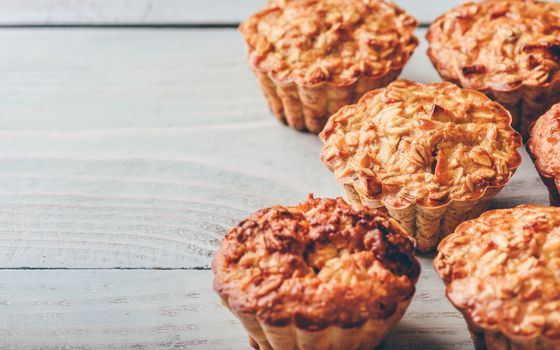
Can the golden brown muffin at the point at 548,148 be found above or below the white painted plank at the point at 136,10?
above

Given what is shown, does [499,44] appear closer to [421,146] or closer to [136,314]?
[421,146]

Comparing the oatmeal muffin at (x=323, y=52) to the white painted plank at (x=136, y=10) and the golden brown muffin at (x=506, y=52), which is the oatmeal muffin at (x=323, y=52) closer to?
the golden brown muffin at (x=506, y=52)

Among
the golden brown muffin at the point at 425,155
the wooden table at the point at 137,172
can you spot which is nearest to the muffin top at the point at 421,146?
the golden brown muffin at the point at 425,155

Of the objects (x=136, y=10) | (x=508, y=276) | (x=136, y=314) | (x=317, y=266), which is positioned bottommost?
(x=136, y=314)

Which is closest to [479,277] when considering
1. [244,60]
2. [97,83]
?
[244,60]

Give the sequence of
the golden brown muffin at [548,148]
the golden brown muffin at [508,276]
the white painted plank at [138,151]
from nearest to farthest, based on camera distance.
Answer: the golden brown muffin at [508,276] → the golden brown muffin at [548,148] → the white painted plank at [138,151]

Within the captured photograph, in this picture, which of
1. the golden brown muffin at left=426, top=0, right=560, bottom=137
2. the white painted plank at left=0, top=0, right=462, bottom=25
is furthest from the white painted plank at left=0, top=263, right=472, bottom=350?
the white painted plank at left=0, top=0, right=462, bottom=25

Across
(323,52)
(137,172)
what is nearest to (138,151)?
(137,172)
